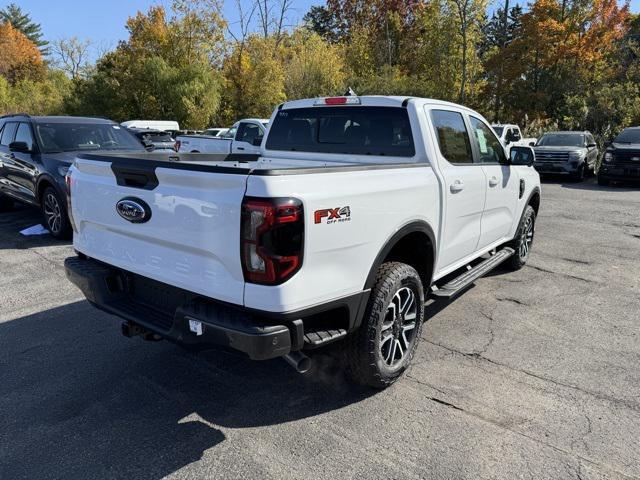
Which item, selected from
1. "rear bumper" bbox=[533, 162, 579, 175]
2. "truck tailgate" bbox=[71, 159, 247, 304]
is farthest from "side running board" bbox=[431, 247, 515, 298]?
"rear bumper" bbox=[533, 162, 579, 175]

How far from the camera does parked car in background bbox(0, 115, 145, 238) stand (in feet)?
24.0

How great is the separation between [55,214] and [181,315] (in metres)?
5.83

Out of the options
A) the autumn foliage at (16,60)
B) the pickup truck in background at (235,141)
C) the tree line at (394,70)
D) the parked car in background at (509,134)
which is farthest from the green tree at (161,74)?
the autumn foliage at (16,60)

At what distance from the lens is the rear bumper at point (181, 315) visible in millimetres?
2438

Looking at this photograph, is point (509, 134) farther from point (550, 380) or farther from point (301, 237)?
point (301, 237)

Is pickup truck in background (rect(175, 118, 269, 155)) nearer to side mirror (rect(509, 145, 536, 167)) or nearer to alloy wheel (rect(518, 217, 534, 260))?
alloy wheel (rect(518, 217, 534, 260))

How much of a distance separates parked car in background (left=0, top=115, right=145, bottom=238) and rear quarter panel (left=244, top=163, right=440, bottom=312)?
5.71 metres

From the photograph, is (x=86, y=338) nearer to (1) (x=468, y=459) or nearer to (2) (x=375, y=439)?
(2) (x=375, y=439)

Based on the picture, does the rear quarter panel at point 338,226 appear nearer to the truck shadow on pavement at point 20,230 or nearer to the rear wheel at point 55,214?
the rear wheel at point 55,214

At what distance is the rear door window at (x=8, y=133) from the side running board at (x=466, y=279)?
799cm

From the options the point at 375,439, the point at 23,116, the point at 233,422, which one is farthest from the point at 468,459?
the point at 23,116

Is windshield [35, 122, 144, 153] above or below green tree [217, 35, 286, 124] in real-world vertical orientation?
below

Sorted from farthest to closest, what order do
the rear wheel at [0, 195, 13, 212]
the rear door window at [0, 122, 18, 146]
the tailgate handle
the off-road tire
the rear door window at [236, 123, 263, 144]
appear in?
the rear door window at [236, 123, 263, 144] → the rear wheel at [0, 195, 13, 212] → the rear door window at [0, 122, 18, 146] → the off-road tire → the tailgate handle

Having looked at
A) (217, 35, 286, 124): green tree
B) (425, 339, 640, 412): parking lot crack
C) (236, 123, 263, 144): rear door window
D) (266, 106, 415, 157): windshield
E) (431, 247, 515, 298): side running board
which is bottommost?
(425, 339, 640, 412): parking lot crack
